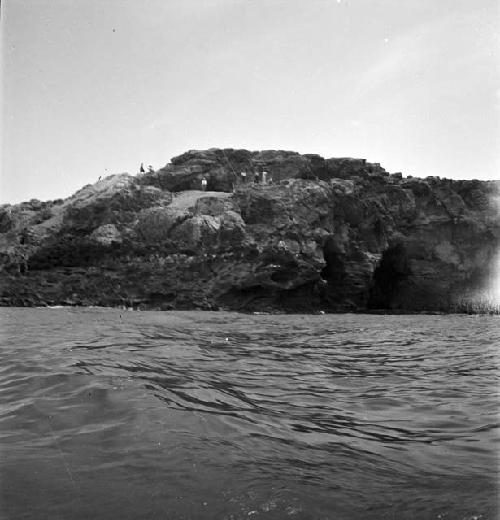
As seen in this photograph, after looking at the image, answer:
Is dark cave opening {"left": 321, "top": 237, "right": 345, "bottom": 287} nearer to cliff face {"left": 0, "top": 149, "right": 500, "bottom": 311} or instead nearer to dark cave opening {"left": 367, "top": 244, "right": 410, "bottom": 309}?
cliff face {"left": 0, "top": 149, "right": 500, "bottom": 311}

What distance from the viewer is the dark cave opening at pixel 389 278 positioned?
38.1m

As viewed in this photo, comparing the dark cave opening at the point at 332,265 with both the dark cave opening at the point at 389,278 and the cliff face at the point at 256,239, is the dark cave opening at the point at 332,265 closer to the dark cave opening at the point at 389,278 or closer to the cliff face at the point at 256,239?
the cliff face at the point at 256,239

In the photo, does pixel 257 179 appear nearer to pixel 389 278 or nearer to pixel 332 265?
pixel 332 265

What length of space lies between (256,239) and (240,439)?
26.9 meters

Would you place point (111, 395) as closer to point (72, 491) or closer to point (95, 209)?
point (72, 491)

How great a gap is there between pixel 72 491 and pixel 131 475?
37 centimetres

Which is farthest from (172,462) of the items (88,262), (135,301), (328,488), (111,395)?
(88,262)

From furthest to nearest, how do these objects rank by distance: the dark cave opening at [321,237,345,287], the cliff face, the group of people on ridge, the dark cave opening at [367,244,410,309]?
the dark cave opening at [367,244,410,309] < the group of people on ridge < the dark cave opening at [321,237,345,287] < the cliff face

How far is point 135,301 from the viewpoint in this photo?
28562mm

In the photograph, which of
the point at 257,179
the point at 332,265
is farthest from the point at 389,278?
the point at 257,179

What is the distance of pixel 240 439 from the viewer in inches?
146

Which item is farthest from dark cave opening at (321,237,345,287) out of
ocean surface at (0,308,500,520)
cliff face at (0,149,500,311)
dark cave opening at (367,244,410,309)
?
ocean surface at (0,308,500,520)

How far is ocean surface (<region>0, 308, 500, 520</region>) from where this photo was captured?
103 inches

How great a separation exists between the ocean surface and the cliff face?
22310 mm
